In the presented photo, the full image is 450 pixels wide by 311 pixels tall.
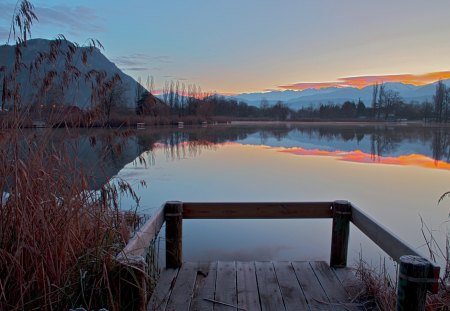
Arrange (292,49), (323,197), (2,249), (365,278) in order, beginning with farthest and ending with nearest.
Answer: (292,49), (323,197), (365,278), (2,249)

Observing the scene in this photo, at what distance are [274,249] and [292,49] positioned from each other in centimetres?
2346

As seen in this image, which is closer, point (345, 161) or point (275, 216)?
point (275, 216)

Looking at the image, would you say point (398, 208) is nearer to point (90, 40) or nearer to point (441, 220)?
point (441, 220)

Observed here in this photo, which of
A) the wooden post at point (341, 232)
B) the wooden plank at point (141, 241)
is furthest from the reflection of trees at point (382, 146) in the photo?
the wooden plank at point (141, 241)

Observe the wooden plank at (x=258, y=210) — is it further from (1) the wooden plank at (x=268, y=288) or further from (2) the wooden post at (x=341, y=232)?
Result: (1) the wooden plank at (x=268, y=288)

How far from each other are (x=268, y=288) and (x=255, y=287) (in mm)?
107

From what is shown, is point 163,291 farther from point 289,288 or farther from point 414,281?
point 414,281

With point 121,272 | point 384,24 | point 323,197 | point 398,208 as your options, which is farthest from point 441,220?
point 384,24

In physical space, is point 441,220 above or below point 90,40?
below

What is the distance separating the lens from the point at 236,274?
11.3 ft

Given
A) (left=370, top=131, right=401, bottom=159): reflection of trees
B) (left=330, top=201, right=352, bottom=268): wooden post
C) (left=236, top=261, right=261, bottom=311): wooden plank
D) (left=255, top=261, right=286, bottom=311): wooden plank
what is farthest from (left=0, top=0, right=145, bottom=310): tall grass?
(left=370, top=131, right=401, bottom=159): reflection of trees

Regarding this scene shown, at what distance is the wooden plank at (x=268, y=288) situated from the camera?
9.36ft

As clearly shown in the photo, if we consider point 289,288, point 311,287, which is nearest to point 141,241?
point 289,288

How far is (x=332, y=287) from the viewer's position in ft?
10.4
